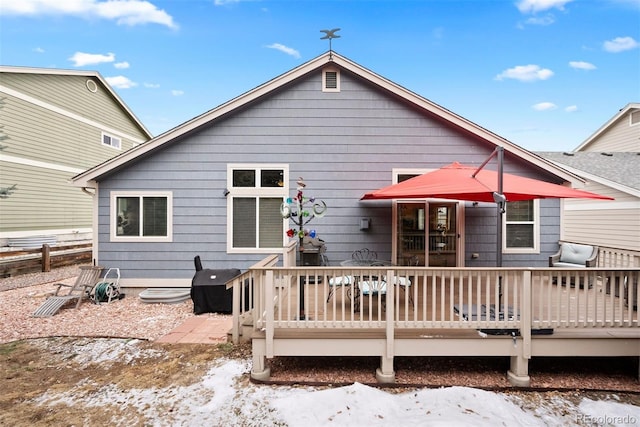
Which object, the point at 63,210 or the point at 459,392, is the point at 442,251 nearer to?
the point at 459,392

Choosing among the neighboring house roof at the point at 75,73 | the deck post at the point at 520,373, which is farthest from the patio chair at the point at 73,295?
the neighboring house roof at the point at 75,73

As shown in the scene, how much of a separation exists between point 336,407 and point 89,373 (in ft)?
9.93

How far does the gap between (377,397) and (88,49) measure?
17105 mm

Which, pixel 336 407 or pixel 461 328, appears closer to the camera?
pixel 336 407

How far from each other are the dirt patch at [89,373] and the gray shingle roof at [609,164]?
12008mm

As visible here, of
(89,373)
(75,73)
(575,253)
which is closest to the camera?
(89,373)

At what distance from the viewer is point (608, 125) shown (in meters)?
14.6

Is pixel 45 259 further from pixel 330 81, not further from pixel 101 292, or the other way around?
pixel 330 81

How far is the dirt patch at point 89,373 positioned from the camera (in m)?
3.04

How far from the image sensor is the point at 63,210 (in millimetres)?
12945

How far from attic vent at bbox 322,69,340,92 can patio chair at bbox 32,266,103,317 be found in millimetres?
6260

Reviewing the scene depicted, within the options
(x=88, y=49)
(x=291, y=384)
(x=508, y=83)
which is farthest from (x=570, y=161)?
(x=88, y=49)

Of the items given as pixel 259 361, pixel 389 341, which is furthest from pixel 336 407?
pixel 259 361

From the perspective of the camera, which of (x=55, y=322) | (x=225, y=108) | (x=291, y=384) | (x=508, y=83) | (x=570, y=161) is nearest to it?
(x=291, y=384)
